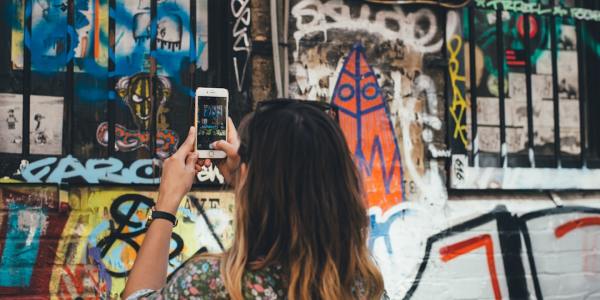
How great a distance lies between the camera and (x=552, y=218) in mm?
4652

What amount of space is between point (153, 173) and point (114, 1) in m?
1.03

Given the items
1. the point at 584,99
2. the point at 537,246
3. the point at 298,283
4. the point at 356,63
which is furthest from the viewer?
the point at 584,99

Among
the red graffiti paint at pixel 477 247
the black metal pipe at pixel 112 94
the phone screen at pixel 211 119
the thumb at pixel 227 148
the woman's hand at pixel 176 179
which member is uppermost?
the black metal pipe at pixel 112 94

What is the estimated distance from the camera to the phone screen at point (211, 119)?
6.67 feet

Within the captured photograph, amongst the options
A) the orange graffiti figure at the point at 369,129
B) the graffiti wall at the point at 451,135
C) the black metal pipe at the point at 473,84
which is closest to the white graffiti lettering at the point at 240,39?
the graffiti wall at the point at 451,135

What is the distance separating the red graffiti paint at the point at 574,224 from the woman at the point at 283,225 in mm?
3488

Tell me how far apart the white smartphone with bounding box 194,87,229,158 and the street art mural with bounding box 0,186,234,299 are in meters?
1.75

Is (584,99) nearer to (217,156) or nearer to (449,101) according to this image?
(449,101)

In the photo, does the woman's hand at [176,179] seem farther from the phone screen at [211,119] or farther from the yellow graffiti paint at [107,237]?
the yellow graffiti paint at [107,237]

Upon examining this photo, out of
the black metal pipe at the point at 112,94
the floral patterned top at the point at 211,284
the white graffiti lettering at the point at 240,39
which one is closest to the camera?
the floral patterned top at the point at 211,284

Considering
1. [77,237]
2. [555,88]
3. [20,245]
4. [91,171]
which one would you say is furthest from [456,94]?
[20,245]

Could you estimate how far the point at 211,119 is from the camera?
2.11 meters

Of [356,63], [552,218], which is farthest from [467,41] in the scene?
[552,218]

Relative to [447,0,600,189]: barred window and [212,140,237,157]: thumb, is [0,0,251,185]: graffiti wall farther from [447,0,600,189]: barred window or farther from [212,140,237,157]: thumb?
[212,140,237,157]: thumb
